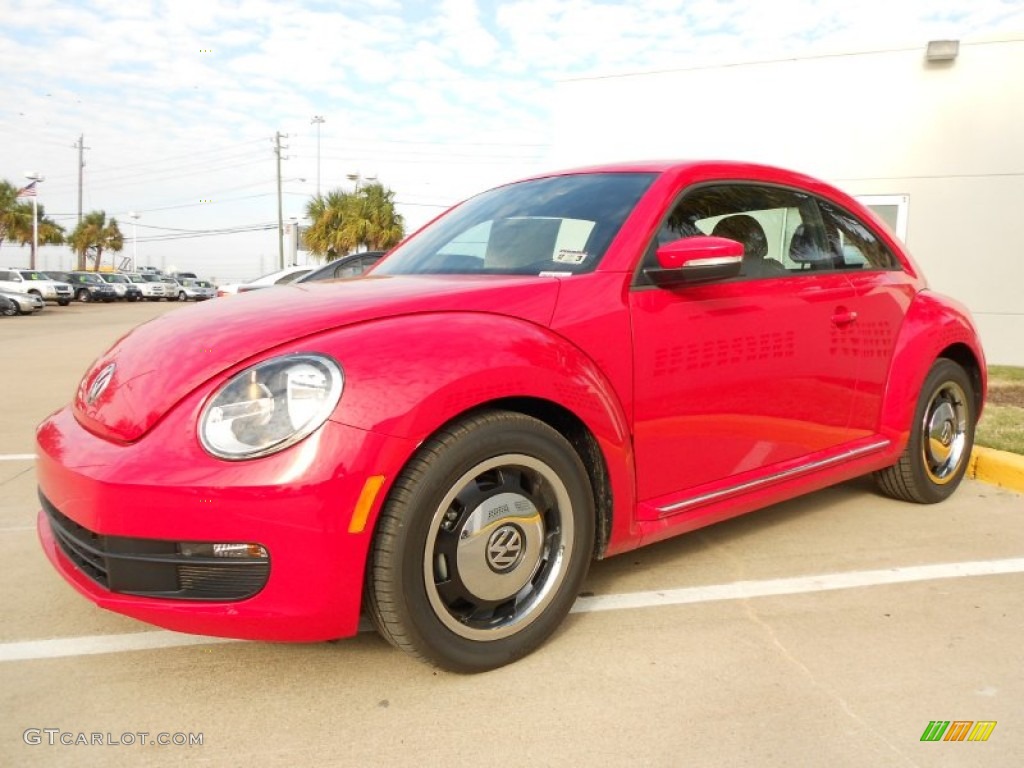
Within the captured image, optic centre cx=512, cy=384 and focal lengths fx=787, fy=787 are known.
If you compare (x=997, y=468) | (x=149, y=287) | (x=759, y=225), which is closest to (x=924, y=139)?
(x=997, y=468)

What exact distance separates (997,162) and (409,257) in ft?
29.9

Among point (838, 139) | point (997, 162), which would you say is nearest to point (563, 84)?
point (838, 139)

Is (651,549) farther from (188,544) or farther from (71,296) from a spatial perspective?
(71,296)

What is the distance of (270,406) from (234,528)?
0.31m

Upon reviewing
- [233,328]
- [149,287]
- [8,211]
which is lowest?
[149,287]

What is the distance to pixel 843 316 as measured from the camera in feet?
10.6

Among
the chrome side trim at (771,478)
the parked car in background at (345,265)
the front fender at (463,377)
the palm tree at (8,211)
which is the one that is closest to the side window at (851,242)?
the chrome side trim at (771,478)

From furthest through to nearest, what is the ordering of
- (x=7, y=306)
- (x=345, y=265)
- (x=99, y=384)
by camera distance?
(x=7, y=306)
(x=345, y=265)
(x=99, y=384)

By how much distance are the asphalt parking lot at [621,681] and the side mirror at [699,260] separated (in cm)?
114

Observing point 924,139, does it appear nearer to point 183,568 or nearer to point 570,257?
point 570,257

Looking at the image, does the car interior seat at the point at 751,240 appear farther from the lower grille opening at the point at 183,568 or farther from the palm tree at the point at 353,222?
the palm tree at the point at 353,222

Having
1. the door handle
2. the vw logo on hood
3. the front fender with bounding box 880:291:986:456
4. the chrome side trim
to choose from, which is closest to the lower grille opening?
the vw logo on hood

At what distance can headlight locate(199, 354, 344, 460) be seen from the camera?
193 centimetres

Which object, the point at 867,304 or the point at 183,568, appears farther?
the point at 867,304
